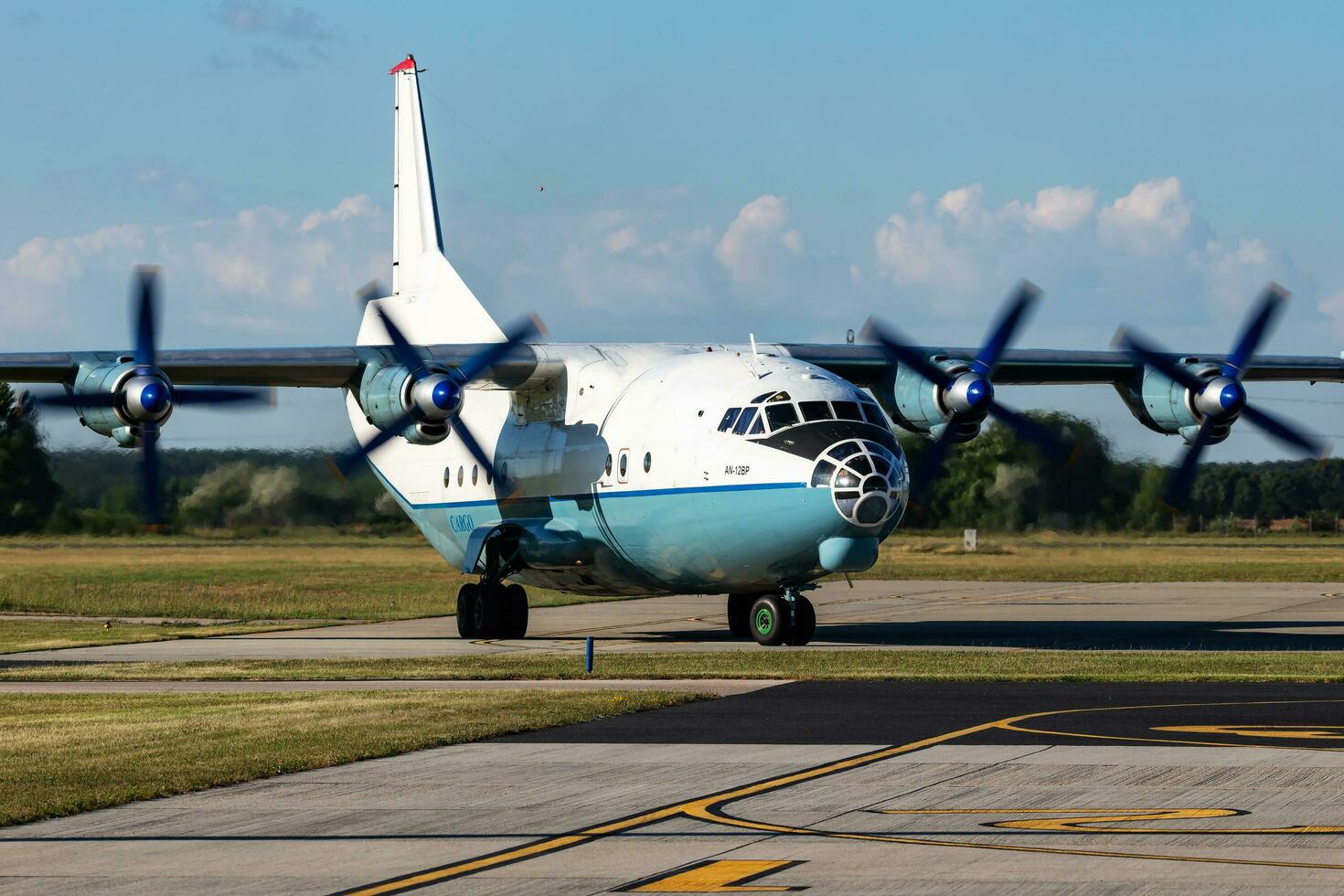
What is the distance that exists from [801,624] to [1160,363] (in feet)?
29.5

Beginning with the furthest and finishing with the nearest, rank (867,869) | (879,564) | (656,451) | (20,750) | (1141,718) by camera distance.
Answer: (879,564) < (656,451) < (1141,718) < (20,750) < (867,869)

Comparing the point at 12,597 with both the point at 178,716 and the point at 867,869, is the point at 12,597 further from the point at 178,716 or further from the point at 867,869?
the point at 867,869

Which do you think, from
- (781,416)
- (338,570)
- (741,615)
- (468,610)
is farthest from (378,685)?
(338,570)

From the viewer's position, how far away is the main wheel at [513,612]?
1249 inches

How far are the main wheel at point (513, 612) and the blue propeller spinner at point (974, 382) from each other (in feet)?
24.9

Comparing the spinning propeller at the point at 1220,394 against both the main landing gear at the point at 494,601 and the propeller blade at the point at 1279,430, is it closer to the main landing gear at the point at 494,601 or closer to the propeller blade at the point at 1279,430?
the propeller blade at the point at 1279,430

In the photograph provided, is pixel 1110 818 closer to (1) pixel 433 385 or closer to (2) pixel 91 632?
(1) pixel 433 385

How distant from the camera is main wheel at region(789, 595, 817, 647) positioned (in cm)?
2859

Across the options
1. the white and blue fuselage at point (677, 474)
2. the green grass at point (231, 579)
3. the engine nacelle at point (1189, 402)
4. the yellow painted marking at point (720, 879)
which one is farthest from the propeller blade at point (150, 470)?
the yellow painted marking at point (720, 879)

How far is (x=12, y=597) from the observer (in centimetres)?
4472

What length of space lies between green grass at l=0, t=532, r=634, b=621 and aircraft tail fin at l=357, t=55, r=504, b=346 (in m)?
6.80

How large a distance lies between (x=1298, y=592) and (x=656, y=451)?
24.5 meters

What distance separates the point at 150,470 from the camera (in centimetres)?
2870

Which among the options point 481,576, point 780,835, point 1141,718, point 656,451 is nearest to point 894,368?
point 656,451
